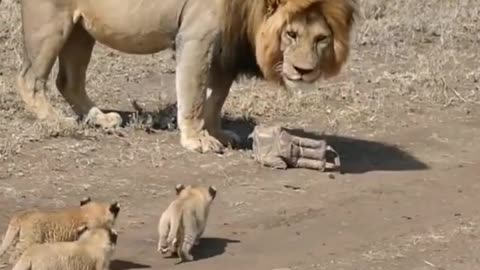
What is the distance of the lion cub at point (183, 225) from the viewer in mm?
6540

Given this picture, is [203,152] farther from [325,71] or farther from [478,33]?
[478,33]

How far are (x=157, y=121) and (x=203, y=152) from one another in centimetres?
84

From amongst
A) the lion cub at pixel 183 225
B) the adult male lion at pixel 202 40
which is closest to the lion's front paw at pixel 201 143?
the adult male lion at pixel 202 40

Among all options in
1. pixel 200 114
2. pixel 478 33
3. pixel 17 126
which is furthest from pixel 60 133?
pixel 478 33

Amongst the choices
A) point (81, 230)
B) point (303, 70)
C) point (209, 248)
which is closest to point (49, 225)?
point (81, 230)

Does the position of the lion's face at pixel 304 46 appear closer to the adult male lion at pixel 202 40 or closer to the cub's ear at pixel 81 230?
the adult male lion at pixel 202 40

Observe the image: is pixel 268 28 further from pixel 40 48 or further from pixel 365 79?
pixel 365 79

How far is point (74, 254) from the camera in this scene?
235 inches

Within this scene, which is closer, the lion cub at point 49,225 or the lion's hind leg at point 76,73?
the lion cub at point 49,225

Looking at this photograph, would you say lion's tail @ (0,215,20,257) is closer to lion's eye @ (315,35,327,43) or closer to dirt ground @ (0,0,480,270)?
dirt ground @ (0,0,480,270)

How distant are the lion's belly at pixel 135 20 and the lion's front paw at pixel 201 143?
651mm

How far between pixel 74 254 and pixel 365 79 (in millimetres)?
5630

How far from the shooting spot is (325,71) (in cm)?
853

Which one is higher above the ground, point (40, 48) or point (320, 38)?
point (320, 38)
